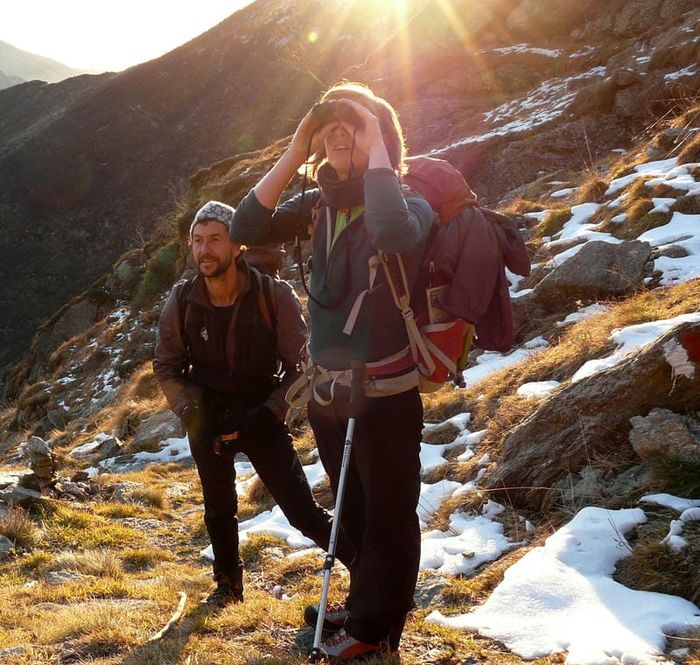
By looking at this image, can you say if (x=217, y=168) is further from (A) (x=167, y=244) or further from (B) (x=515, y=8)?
(B) (x=515, y=8)

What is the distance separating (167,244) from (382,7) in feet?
108

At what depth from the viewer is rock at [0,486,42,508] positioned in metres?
6.96

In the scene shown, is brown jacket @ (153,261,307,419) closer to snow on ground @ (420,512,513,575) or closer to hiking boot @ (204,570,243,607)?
hiking boot @ (204,570,243,607)

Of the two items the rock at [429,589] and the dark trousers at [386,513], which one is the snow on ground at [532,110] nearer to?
the rock at [429,589]

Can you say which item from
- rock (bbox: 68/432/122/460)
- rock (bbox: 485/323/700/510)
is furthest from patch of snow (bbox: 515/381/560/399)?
rock (bbox: 68/432/122/460)

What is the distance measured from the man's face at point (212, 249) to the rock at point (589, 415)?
2.29 meters

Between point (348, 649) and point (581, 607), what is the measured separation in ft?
3.41

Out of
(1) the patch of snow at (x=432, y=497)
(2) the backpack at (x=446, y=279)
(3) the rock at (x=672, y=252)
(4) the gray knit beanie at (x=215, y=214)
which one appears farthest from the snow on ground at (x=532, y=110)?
(2) the backpack at (x=446, y=279)

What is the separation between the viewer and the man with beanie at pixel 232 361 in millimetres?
3875

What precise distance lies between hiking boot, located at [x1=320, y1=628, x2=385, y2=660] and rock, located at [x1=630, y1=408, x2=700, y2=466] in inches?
74.0

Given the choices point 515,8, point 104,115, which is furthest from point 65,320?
point 104,115

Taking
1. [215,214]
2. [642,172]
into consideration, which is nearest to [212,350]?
[215,214]

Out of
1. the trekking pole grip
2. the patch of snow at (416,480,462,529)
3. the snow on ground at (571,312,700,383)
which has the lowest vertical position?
the patch of snow at (416,480,462,529)

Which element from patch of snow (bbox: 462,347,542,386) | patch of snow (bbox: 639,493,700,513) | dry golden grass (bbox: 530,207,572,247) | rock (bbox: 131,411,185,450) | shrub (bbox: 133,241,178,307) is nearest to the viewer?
patch of snow (bbox: 639,493,700,513)
